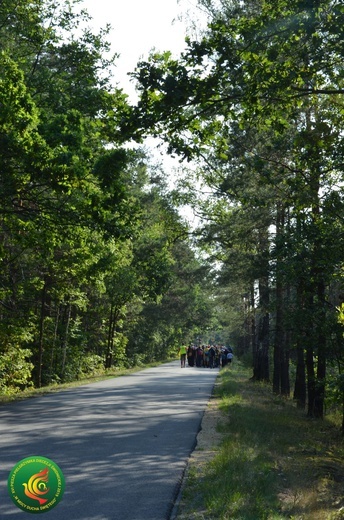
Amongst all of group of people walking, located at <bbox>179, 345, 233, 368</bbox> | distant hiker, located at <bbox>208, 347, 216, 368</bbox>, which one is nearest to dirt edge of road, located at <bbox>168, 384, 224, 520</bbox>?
distant hiker, located at <bbox>208, 347, 216, 368</bbox>

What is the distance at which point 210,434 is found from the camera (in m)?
12.7

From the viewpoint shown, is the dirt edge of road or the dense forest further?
the dense forest

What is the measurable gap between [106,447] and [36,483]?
5.15 metres

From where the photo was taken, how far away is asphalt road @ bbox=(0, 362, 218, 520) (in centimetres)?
696

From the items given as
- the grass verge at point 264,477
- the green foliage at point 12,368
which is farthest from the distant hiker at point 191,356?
the grass verge at point 264,477

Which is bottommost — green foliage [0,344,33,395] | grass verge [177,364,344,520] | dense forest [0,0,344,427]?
grass verge [177,364,344,520]

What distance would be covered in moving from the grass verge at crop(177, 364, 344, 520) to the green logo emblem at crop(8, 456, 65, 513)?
167cm

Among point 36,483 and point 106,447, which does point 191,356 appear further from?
point 36,483

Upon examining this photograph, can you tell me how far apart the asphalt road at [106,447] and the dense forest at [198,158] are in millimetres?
3377

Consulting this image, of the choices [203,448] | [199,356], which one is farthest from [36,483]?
[199,356]

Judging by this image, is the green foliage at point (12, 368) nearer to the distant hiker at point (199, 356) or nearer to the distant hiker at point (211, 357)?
the distant hiker at point (211, 357)

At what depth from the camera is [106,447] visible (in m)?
10.5

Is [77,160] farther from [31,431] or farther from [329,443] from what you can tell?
[329,443]

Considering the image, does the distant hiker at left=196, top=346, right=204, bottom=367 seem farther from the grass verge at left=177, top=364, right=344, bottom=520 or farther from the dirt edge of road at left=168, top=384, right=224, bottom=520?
the grass verge at left=177, top=364, right=344, bottom=520
